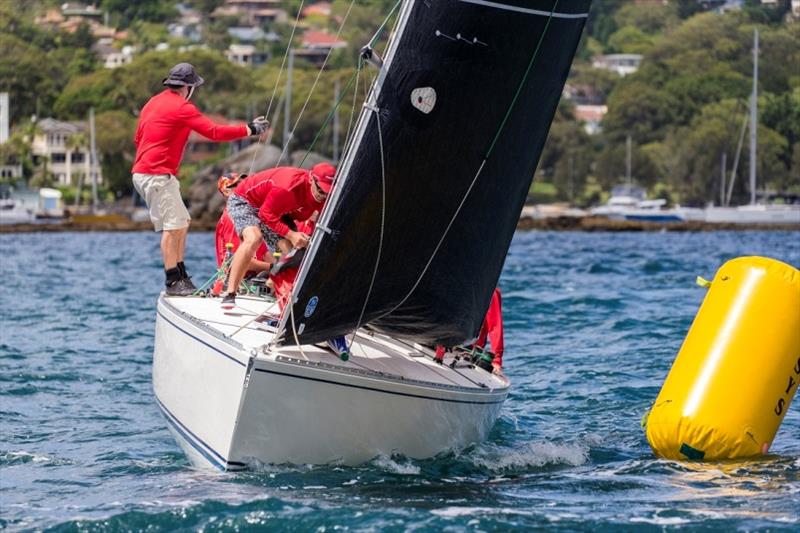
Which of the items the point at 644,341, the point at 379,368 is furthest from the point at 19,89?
the point at 379,368

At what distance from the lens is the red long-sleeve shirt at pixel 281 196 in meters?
10.5

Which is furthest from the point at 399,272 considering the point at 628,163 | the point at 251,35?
the point at 251,35

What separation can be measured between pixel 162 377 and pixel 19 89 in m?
108

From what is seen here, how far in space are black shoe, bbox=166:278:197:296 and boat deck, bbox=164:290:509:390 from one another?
238 mm

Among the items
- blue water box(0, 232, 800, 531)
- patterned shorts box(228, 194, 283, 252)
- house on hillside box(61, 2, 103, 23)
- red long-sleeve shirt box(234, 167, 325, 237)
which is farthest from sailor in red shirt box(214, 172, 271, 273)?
house on hillside box(61, 2, 103, 23)

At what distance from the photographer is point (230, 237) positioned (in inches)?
493

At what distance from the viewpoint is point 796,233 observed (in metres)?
65.5

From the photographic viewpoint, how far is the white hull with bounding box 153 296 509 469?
9117 mm

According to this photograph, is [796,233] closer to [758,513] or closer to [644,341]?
[644,341]

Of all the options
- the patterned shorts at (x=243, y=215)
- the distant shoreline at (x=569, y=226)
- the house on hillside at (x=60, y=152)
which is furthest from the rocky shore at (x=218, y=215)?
the patterned shorts at (x=243, y=215)

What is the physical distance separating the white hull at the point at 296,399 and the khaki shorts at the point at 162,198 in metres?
1.08

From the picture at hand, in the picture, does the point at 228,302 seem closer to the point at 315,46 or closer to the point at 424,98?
the point at 424,98

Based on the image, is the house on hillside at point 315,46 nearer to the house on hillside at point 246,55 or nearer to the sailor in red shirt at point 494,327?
the house on hillside at point 246,55

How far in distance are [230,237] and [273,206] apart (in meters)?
2.02
